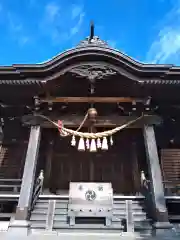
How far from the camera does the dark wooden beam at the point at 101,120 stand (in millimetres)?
7852

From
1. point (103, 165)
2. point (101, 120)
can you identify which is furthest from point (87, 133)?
point (103, 165)

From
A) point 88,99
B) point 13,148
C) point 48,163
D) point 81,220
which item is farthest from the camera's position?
point 13,148

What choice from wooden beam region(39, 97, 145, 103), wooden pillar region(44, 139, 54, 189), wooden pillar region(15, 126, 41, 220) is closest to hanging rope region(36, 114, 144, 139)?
wooden beam region(39, 97, 145, 103)

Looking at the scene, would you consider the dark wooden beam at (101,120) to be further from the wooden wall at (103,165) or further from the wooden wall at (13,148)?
the wooden wall at (13,148)

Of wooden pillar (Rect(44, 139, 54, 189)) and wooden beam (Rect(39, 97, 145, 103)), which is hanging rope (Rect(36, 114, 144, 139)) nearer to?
wooden beam (Rect(39, 97, 145, 103))

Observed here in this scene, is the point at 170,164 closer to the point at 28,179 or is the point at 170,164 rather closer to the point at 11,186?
the point at 28,179

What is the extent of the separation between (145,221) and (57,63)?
5599 mm

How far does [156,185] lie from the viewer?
6.56m

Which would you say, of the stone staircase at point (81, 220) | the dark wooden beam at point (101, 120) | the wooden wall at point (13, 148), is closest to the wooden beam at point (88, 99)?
the dark wooden beam at point (101, 120)

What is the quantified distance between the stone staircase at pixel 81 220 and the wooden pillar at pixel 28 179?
534mm

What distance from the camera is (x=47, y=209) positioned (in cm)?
690

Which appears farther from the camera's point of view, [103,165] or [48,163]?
[103,165]

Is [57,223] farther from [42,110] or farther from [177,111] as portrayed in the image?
[177,111]

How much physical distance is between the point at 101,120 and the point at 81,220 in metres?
3.35
